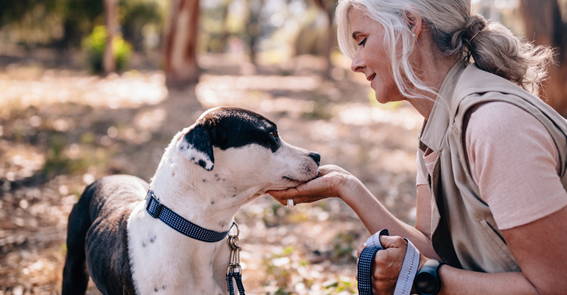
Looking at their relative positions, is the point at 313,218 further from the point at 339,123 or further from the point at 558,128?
the point at 339,123

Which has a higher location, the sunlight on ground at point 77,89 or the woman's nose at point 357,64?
the woman's nose at point 357,64

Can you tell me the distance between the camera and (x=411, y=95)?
2.36 meters

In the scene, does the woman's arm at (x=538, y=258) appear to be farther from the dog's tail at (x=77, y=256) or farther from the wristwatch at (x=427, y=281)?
the dog's tail at (x=77, y=256)

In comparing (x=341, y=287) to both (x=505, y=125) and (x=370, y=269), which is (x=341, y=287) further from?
(x=505, y=125)

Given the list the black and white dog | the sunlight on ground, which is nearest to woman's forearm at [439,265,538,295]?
→ the black and white dog

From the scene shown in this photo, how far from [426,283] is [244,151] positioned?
971mm

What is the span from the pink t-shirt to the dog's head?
0.96 meters

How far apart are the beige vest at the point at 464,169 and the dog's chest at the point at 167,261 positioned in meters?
1.01

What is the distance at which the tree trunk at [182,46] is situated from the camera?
13.3 m

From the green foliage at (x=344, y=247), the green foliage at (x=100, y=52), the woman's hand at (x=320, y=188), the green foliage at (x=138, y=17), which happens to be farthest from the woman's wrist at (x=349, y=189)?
the green foliage at (x=138, y=17)

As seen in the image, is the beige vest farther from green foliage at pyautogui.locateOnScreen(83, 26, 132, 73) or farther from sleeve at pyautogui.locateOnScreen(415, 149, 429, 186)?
green foliage at pyautogui.locateOnScreen(83, 26, 132, 73)

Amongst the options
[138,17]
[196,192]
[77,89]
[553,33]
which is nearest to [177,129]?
[553,33]

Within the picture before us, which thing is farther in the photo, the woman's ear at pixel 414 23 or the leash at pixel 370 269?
the woman's ear at pixel 414 23

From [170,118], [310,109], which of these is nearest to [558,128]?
[170,118]
